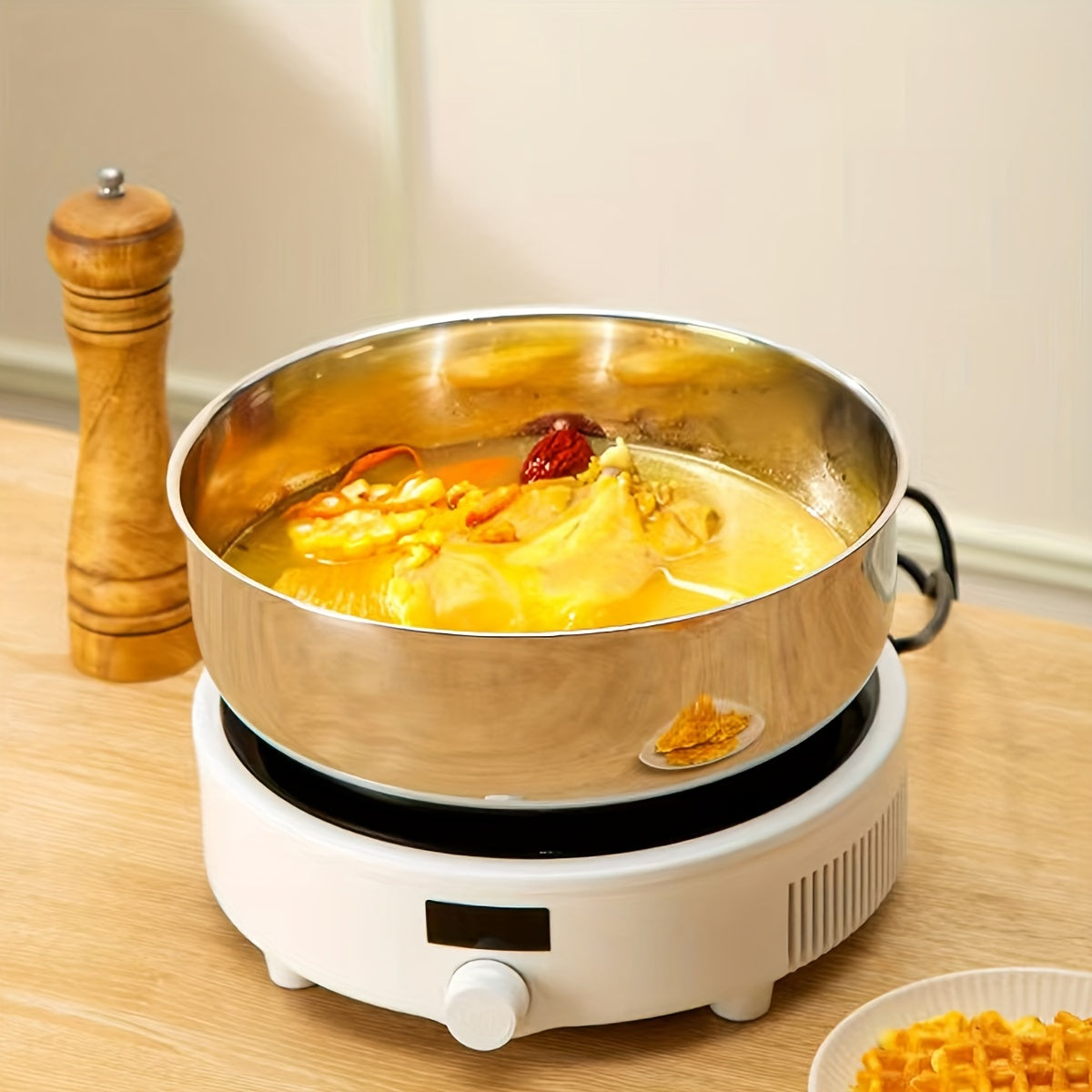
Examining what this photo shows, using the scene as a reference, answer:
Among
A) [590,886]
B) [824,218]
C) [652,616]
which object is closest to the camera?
[590,886]

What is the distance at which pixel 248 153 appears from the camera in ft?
8.52

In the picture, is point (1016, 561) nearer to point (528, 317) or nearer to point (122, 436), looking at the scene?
point (528, 317)

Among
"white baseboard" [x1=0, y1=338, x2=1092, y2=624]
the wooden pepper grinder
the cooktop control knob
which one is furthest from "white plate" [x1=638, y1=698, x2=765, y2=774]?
"white baseboard" [x1=0, y1=338, x2=1092, y2=624]

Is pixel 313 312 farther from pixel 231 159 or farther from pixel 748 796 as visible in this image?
pixel 748 796

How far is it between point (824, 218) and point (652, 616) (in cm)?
139

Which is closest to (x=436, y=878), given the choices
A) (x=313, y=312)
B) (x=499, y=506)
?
(x=499, y=506)

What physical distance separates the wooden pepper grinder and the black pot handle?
1.81ft

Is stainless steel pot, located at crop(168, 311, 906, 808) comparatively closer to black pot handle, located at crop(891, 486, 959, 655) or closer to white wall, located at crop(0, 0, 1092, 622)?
black pot handle, located at crop(891, 486, 959, 655)

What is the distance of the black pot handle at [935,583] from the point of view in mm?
1218

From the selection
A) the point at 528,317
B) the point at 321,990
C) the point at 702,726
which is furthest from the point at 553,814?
the point at 528,317

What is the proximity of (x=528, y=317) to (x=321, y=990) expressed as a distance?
49 cm

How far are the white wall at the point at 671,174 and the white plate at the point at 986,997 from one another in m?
1.39

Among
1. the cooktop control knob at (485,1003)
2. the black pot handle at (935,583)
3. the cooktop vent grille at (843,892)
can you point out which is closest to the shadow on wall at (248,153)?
the black pot handle at (935,583)

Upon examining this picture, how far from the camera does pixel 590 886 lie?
86cm
